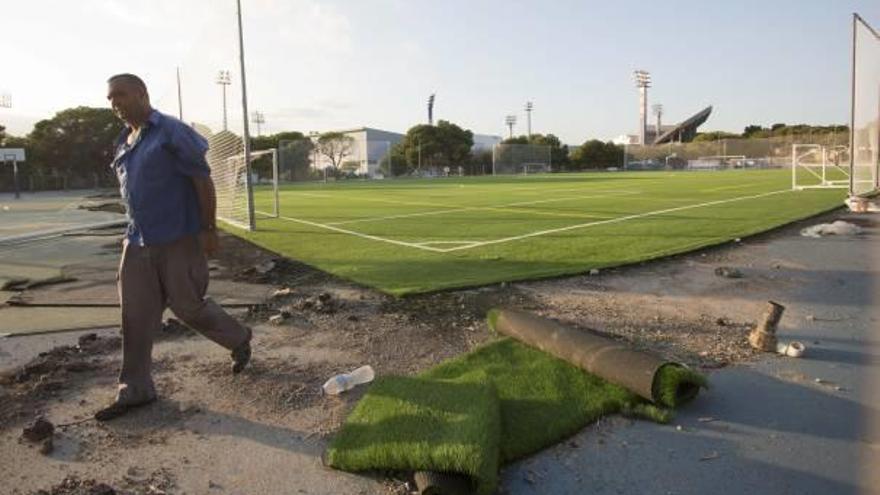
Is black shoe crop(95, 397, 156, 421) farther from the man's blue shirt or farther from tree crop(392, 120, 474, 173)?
tree crop(392, 120, 474, 173)

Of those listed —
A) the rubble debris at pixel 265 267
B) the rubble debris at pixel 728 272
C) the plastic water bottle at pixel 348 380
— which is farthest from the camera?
the rubble debris at pixel 265 267

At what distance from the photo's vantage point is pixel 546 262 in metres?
8.55

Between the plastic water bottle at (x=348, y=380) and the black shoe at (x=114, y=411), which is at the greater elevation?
the plastic water bottle at (x=348, y=380)

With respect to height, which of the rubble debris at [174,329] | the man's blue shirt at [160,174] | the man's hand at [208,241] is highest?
the man's blue shirt at [160,174]

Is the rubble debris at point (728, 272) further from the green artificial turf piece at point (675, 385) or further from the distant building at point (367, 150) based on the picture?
the distant building at point (367, 150)

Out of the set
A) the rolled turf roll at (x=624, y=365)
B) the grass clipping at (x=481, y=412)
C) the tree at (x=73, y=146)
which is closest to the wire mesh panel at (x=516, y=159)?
the tree at (x=73, y=146)

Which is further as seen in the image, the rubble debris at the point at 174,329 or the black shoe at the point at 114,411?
the rubble debris at the point at 174,329

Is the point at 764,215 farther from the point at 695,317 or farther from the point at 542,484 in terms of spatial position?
the point at 542,484

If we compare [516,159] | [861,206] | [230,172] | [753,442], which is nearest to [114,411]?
[753,442]

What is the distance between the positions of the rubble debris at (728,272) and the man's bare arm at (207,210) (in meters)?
5.76

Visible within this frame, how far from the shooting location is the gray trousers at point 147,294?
4.02 m

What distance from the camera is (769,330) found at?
4898 mm

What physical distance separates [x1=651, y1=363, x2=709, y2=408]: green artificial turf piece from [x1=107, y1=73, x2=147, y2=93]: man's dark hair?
131 inches

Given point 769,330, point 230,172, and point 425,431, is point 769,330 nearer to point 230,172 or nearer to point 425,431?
point 425,431
